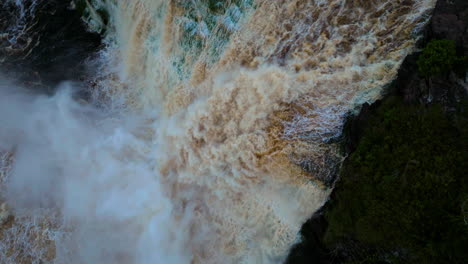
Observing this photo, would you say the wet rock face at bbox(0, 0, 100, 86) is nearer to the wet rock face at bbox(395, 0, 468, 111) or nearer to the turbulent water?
the turbulent water

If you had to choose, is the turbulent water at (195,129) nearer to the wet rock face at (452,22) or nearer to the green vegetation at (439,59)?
the wet rock face at (452,22)

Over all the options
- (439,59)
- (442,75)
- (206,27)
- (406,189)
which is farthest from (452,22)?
(206,27)

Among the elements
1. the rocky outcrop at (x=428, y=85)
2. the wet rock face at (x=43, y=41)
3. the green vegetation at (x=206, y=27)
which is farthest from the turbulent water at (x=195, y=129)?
the wet rock face at (x=43, y=41)

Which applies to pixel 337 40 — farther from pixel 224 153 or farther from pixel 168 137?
pixel 168 137

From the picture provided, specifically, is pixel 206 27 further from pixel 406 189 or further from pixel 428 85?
pixel 406 189

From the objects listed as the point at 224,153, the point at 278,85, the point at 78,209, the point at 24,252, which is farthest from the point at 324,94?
the point at 24,252
